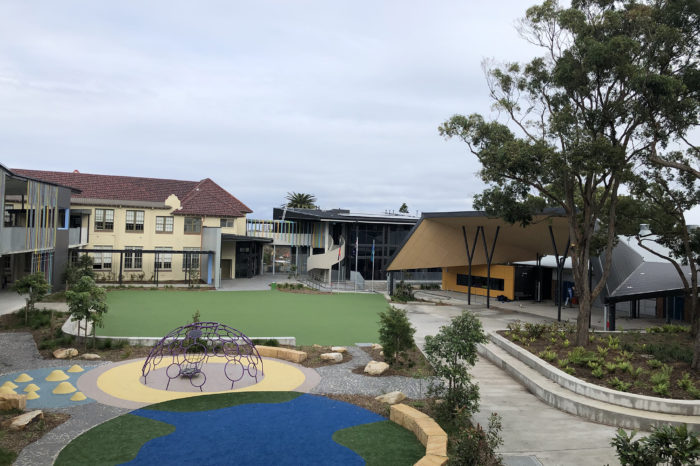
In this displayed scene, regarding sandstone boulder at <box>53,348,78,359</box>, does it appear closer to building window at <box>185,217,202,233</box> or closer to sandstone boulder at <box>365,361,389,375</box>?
sandstone boulder at <box>365,361,389,375</box>

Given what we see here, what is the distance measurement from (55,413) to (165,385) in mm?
2792

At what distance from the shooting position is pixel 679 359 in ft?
49.1

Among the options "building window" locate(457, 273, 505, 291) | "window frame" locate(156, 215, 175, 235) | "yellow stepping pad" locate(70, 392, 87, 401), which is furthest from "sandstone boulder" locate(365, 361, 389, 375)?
"window frame" locate(156, 215, 175, 235)

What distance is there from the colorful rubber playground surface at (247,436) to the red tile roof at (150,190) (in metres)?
33.3

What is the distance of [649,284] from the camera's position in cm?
2300

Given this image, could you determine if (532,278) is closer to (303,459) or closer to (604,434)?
(604,434)

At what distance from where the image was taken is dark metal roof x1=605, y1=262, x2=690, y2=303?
21.3m

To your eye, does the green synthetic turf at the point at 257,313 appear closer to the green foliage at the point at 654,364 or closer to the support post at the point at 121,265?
the support post at the point at 121,265

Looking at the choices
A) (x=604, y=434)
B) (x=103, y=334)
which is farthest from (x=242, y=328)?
(x=604, y=434)

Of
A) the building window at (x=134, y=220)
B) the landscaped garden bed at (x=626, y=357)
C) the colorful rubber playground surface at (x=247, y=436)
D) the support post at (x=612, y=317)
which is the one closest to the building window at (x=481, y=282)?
the support post at (x=612, y=317)

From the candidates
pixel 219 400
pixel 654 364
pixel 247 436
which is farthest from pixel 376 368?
pixel 654 364

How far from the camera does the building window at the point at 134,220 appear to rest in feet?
135

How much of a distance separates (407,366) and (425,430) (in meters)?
6.00

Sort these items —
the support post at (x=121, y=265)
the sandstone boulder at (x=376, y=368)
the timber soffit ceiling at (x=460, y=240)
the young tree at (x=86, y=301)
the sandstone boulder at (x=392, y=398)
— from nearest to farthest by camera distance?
the sandstone boulder at (x=392, y=398)
the sandstone boulder at (x=376, y=368)
the young tree at (x=86, y=301)
the timber soffit ceiling at (x=460, y=240)
the support post at (x=121, y=265)
